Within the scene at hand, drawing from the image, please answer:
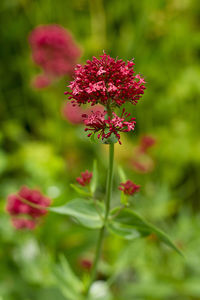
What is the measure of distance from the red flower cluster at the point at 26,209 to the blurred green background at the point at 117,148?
105 millimetres

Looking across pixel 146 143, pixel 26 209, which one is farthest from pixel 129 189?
pixel 146 143

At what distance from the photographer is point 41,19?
252 cm

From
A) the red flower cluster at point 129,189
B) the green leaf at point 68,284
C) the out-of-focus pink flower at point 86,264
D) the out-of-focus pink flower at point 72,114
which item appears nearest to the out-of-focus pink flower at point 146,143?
the out-of-focus pink flower at point 72,114

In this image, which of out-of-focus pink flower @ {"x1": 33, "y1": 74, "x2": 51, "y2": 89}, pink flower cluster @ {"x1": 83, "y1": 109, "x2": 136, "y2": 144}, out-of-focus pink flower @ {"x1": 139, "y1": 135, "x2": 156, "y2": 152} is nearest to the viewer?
pink flower cluster @ {"x1": 83, "y1": 109, "x2": 136, "y2": 144}

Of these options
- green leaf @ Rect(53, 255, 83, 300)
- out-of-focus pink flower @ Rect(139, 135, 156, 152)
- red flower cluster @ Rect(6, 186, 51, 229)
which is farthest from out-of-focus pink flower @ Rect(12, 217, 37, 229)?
out-of-focus pink flower @ Rect(139, 135, 156, 152)

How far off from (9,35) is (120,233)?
2284mm

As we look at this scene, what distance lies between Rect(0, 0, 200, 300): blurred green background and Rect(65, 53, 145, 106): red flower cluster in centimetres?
53

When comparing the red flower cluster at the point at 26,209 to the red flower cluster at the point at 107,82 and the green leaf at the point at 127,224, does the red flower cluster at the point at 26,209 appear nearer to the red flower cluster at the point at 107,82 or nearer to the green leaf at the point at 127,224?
the green leaf at the point at 127,224

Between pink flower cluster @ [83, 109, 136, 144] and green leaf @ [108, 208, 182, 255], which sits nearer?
pink flower cluster @ [83, 109, 136, 144]

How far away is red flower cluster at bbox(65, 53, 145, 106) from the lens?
612 mm

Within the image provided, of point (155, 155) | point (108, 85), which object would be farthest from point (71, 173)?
point (108, 85)

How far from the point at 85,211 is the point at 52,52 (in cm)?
152

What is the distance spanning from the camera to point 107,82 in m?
0.63

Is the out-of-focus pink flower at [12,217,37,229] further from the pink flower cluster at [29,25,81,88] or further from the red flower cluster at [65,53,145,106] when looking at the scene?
the pink flower cluster at [29,25,81,88]
